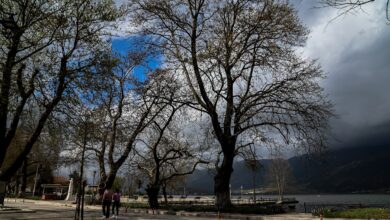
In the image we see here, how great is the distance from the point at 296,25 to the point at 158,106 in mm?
13619

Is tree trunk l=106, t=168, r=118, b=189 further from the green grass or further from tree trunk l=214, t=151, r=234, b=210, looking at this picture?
the green grass

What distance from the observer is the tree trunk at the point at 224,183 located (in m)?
27.1

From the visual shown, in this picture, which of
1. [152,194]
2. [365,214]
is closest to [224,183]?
[152,194]

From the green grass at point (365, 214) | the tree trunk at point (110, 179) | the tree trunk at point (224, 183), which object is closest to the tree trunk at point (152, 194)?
the tree trunk at point (110, 179)

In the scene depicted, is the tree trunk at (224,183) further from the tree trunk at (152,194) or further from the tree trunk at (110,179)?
the tree trunk at (110,179)

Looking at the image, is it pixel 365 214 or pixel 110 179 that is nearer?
pixel 365 214

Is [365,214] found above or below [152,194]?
below

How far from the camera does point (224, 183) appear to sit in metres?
27.4

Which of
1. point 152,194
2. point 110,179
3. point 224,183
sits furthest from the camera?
point 110,179

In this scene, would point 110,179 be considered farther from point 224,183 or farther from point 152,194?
point 224,183

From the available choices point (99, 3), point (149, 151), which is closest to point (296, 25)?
point (99, 3)

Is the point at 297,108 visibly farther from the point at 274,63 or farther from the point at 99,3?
the point at 99,3

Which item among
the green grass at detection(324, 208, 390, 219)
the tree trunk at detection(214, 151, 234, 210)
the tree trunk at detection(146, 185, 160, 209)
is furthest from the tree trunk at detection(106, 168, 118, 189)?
the green grass at detection(324, 208, 390, 219)

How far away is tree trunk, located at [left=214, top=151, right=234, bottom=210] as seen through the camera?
27.1 metres
